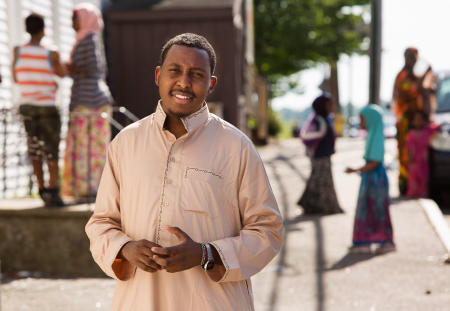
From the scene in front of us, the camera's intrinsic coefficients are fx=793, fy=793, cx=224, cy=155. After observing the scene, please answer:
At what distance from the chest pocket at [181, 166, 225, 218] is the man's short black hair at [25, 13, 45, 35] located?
4.99 meters

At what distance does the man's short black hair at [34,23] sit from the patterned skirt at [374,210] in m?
3.57

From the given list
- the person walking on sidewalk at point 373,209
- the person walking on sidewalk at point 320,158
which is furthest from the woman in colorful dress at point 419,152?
the person walking on sidewalk at point 373,209

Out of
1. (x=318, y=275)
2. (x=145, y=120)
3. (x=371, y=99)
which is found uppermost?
(x=145, y=120)

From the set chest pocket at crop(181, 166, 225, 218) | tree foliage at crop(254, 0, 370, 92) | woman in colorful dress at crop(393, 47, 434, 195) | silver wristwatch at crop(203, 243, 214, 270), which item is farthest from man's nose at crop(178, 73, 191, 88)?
tree foliage at crop(254, 0, 370, 92)

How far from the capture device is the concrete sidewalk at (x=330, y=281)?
6227mm

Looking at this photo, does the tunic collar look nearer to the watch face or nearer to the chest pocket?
the chest pocket

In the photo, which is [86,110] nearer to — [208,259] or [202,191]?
[202,191]

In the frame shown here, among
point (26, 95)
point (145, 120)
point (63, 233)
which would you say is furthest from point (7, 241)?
point (145, 120)

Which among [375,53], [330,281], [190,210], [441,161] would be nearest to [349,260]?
[330,281]

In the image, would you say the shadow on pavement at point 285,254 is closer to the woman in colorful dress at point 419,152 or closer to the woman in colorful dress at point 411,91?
the woman in colorful dress at point 419,152

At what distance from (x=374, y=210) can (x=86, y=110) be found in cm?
316

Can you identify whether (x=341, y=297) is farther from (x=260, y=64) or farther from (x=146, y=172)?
(x=260, y=64)

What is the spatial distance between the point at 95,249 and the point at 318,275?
4575 millimetres

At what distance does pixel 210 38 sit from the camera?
1452 centimetres
